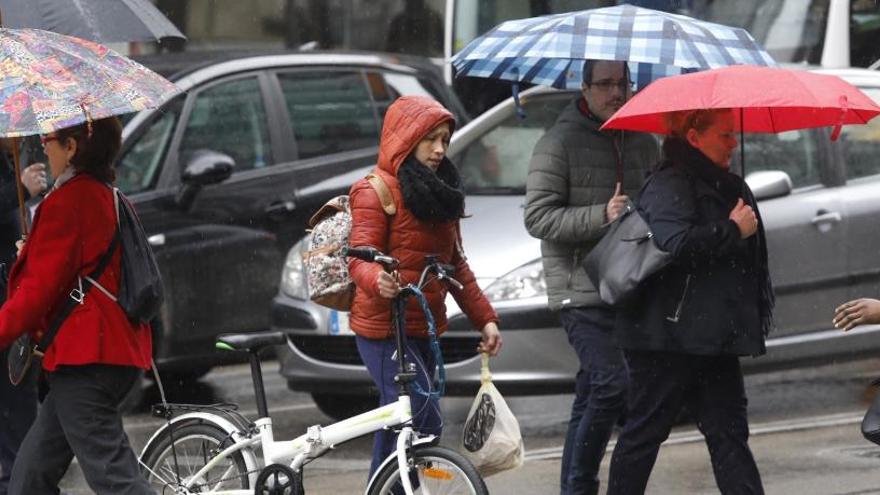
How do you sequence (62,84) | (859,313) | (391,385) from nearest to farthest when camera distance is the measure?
(62,84)
(859,313)
(391,385)

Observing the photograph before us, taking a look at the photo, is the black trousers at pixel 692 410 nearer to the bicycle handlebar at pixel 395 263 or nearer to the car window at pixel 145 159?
the bicycle handlebar at pixel 395 263

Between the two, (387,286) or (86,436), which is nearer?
(86,436)

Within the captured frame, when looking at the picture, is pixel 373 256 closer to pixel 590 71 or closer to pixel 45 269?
pixel 45 269

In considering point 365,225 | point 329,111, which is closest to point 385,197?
point 365,225

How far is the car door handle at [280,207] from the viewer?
412 inches

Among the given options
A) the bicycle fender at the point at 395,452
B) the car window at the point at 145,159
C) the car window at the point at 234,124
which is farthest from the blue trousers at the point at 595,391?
the car window at the point at 234,124

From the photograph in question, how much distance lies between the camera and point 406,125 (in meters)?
6.34

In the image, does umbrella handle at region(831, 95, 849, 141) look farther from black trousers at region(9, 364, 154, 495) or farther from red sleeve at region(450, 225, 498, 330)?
black trousers at region(9, 364, 154, 495)

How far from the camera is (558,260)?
707 cm

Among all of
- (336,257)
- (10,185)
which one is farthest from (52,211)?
(10,185)

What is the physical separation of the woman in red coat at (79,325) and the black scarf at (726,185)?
186 centimetres

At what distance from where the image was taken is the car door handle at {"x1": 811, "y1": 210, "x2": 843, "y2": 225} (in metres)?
9.20

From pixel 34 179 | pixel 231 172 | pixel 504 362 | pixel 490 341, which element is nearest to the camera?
pixel 490 341

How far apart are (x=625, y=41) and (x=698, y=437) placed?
9.35 feet
